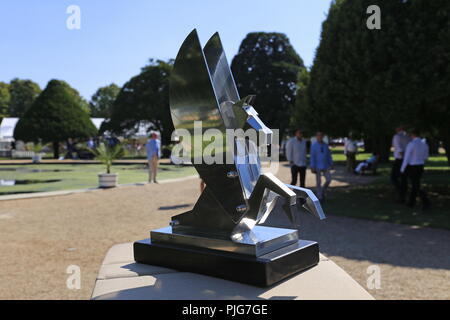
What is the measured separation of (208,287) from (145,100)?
126 feet

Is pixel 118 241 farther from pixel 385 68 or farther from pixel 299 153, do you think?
pixel 385 68

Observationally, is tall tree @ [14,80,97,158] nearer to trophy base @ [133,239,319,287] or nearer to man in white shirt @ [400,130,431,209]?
man in white shirt @ [400,130,431,209]

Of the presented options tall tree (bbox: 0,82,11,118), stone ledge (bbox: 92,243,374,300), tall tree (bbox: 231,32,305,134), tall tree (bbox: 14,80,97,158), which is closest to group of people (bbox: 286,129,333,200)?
stone ledge (bbox: 92,243,374,300)

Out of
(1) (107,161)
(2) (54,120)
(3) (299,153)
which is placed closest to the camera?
(3) (299,153)

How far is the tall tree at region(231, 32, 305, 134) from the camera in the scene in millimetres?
34219

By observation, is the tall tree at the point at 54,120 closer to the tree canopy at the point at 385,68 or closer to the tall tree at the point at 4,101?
the tall tree at the point at 4,101

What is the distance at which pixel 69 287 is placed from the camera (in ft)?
15.8

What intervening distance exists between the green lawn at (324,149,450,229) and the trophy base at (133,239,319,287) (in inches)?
236

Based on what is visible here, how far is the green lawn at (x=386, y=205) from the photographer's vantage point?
328 inches

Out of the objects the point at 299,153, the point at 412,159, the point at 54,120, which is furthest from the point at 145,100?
→ the point at 412,159

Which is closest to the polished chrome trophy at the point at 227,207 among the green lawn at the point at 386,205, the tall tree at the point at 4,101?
the green lawn at the point at 386,205

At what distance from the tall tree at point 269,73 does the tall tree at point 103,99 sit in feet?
154

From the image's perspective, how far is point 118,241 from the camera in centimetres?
694
